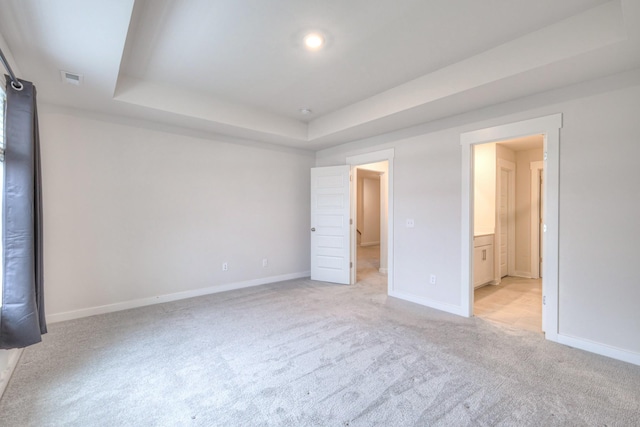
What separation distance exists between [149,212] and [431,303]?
154 inches

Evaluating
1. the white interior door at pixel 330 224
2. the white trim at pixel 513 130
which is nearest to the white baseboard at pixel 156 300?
the white interior door at pixel 330 224

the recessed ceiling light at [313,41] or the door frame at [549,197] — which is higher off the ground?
the recessed ceiling light at [313,41]

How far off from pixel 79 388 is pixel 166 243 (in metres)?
2.09

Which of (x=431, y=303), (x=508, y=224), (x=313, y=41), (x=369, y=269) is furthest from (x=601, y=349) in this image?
(x=369, y=269)

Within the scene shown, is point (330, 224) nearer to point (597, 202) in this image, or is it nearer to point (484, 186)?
point (484, 186)

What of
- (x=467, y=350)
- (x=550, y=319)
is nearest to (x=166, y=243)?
(x=467, y=350)

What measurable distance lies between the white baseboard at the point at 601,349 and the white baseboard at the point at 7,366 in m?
4.47

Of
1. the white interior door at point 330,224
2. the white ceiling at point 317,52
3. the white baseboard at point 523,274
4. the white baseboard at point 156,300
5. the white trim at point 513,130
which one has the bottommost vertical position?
the white baseboard at point 523,274

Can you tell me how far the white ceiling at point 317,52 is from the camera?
1950 millimetres

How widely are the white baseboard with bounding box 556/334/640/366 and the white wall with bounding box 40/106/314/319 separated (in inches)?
153

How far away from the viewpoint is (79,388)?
6.55 feet

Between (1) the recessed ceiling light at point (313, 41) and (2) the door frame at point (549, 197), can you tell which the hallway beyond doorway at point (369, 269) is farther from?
(1) the recessed ceiling light at point (313, 41)

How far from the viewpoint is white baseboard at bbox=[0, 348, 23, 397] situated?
1932 millimetres

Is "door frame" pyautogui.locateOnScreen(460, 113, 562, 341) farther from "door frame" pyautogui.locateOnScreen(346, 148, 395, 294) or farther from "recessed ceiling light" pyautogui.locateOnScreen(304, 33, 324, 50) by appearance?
"recessed ceiling light" pyautogui.locateOnScreen(304, 33, 324, 50)
